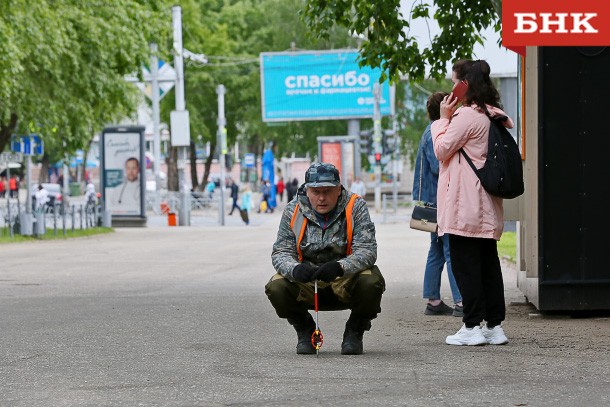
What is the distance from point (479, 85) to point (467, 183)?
62 centimetres

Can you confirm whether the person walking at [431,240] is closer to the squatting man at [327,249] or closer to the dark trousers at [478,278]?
the dark trousers at [478,278]

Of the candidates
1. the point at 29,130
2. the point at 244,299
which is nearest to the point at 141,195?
the point at 29,130

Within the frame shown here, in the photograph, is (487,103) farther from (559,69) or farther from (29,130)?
(29,130)

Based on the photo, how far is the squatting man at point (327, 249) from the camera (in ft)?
28.6

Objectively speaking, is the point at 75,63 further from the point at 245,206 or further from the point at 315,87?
the point at 315,87

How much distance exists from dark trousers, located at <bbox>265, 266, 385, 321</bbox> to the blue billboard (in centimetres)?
5373

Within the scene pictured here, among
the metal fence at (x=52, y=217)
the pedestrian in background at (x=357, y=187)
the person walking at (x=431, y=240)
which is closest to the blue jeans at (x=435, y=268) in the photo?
the person walking at (x=431, y=240)

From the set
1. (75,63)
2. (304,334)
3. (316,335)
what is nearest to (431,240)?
(304,334)

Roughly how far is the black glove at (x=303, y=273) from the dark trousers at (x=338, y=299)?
0.93 ft

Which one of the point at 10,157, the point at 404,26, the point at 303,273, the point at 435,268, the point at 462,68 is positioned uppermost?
the point at 404,26

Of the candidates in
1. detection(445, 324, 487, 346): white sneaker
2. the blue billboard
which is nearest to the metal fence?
the blue billboard

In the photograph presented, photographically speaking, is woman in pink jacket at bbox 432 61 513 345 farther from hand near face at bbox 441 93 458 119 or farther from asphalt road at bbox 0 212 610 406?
asphalt road at bbox 0 212 610 406

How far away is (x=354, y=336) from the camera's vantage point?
29.9 feet

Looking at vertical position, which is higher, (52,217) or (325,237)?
(325,237)
